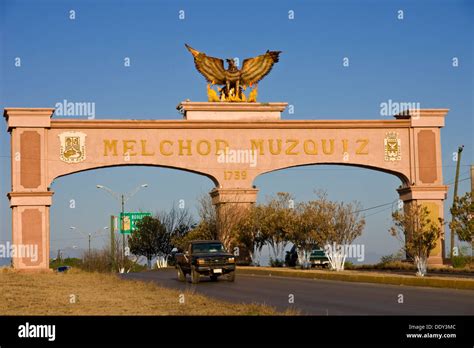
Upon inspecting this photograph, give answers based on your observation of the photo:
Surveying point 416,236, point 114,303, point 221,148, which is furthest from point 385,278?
point 221,148

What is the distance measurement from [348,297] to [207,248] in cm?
1243

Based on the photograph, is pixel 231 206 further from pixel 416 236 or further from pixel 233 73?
pixel 416 236

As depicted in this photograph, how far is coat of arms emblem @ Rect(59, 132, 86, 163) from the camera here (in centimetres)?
5109

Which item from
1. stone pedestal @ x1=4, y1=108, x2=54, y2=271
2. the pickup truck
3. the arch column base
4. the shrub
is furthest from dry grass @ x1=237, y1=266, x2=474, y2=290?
stone pedestal @ x1=4, y1=108, x2=54, y2=271

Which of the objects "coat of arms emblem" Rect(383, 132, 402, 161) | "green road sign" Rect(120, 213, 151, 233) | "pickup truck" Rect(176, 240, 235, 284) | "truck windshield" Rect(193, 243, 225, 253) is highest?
"coat of arms emblem" Rect(383, 132, 402, 161)

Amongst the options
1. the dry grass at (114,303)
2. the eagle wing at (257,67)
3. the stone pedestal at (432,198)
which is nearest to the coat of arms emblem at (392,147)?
the stone pedestal at (432,198)

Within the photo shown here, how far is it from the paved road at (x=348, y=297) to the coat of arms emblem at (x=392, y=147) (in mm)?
21361

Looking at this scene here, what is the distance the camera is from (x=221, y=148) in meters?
52.8

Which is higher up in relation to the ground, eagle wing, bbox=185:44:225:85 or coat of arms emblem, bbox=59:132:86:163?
eagle wing, bbox=185:44:225:85

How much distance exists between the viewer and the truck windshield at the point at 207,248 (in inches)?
1425

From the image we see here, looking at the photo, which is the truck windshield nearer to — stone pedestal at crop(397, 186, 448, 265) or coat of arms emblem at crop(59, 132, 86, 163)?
coat of arms emblem at crop(59, 132, 86, 163)

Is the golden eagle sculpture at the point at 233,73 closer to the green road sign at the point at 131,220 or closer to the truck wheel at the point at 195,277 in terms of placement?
the truck wheel at the point at 195,277
